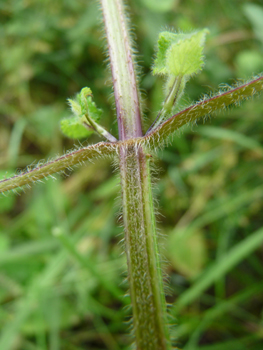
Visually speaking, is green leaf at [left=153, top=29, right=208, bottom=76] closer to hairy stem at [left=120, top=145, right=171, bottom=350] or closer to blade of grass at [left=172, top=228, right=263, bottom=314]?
hairy stem at [left=120, top=145, right=171, bottom=350]

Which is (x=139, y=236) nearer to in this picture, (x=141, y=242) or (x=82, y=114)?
(x=141, y=242)

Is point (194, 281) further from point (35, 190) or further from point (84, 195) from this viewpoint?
point (35, 190)

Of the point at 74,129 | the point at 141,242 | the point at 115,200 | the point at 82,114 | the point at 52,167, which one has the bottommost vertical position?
the point at 141,242

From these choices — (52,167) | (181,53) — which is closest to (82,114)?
(52,167)

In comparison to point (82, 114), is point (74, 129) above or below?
above

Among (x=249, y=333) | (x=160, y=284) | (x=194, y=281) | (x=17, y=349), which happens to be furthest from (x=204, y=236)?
(x=17, y=349)

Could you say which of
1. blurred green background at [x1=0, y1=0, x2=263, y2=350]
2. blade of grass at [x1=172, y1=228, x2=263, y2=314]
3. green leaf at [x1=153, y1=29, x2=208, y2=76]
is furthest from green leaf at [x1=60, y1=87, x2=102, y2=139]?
blade of grass at [x1=172, y1=228, x2=263, y2=314]
